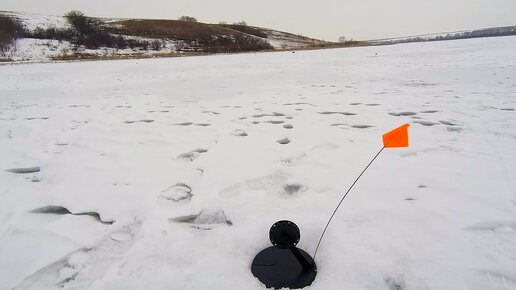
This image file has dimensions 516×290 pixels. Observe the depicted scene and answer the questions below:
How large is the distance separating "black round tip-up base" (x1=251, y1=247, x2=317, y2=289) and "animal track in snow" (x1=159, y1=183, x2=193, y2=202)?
855 millimetres

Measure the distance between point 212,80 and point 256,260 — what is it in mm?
7473

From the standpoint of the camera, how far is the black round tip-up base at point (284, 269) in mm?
1396

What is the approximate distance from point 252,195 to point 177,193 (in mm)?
571

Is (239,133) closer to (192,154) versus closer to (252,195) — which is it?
(192,154)

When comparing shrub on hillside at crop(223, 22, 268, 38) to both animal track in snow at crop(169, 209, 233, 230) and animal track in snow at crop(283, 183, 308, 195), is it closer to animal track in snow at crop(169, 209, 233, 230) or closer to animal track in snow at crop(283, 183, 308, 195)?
animal track in snow at crop(283, 183, 308, 195)

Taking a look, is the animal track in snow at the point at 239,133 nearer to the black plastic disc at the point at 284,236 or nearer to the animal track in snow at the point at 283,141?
the animal track in snow at the point at 283,141

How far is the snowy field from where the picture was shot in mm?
1485

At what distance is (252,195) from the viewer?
2193 millimetres

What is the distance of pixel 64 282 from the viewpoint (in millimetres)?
1450

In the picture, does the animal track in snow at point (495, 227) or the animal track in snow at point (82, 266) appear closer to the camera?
the animal track in snow at point (82, 266)

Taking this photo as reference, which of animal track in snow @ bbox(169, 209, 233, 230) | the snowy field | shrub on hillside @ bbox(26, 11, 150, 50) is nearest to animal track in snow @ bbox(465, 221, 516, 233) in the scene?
the snowy field

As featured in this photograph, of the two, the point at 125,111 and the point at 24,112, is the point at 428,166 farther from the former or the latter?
the point at 24,112

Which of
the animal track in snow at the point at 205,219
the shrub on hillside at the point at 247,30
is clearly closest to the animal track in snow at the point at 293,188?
the animal track in snow at the point at 205,219

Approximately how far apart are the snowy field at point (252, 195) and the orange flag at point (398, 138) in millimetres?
546
